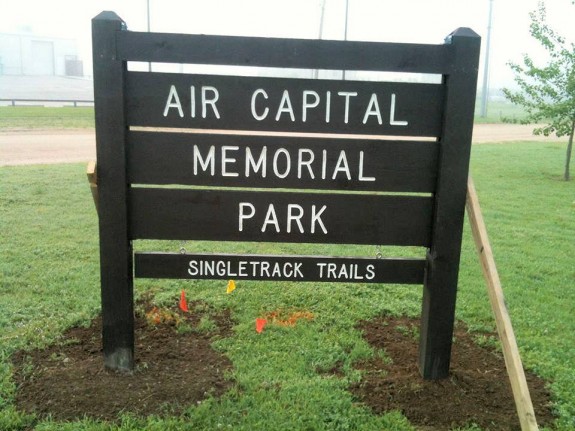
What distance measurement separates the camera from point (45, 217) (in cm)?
734

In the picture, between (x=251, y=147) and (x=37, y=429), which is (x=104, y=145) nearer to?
(x=251, y=147)

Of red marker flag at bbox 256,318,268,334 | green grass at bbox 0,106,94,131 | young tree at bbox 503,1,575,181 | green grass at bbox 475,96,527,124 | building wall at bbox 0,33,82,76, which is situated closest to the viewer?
red marker flag at bbox 256,318,268,334

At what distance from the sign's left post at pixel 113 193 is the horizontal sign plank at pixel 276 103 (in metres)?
0.10

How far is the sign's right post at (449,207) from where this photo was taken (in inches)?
125

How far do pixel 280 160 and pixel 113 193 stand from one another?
0.91 metres

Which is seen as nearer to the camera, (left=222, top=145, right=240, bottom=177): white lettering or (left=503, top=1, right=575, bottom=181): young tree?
(left=222, top=145, right=240, bottom=177): white lettering

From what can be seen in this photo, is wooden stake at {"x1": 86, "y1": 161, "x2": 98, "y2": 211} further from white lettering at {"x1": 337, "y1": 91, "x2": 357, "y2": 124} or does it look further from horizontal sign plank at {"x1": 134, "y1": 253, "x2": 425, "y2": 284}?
white lettering at {"x1": 337, "y1": 91, "x2": 357, "y2": 124}

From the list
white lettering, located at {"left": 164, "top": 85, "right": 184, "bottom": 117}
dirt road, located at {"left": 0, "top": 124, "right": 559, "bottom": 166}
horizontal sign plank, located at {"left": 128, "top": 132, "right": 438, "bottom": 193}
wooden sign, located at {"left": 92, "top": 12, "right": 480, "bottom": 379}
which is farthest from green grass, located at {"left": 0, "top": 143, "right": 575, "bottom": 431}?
dirt road, located at {"left": 0, "top": 124, "right": 559, "bottom": 166}

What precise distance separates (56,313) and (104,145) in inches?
66.0

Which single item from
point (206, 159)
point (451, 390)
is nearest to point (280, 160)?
point (206, 159)

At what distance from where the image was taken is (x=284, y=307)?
179 inches

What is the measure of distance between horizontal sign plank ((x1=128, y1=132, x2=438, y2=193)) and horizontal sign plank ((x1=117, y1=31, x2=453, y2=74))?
0.39m

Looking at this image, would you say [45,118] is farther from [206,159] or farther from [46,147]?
[206,159]

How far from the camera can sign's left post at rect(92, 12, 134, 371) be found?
3.11 meters
